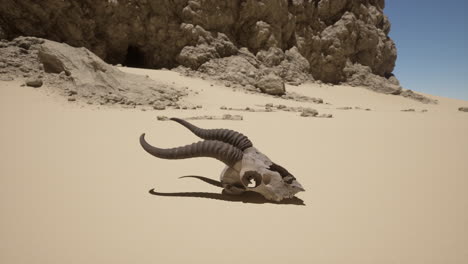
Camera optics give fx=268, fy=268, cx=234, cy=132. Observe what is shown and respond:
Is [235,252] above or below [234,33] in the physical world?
below

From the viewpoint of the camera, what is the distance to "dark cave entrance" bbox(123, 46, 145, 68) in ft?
52.6

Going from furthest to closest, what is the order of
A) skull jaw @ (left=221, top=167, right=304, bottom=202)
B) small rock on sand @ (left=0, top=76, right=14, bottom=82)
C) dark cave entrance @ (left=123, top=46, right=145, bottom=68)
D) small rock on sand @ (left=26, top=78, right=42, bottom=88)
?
dark cave entrance @ (left=123, top=46, right=145, bottom=68) < small rock on sand @ (left=0, top=76, right=14, bottom=82) < small rock on sand @ (left=26, top=78, right=42, bottom=88) < skull jaw @ (left=221, top=167, right=304, bottom=202)

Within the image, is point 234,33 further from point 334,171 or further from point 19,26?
point 334,171

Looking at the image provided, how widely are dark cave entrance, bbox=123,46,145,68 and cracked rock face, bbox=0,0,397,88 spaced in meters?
0.06

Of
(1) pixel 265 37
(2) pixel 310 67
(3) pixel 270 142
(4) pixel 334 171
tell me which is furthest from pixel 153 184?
(2) pixel 310 67

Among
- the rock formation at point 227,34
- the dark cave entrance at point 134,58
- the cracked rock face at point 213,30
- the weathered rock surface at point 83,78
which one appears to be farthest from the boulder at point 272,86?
the dark cave entrance at point 134,58

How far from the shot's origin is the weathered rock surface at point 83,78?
22.5 feet

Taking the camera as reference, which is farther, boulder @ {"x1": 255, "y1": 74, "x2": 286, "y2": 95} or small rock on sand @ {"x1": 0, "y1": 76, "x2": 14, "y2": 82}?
boulder @ {"x1": 255, "y1": 74, "x2": 286, "y2": 95}

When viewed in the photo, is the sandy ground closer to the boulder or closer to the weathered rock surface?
the weathered rock surface

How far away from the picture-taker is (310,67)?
1892 cm

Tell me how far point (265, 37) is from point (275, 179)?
15954mm

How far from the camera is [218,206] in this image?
2000mm

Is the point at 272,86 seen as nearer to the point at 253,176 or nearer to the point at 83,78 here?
the point at 83,78

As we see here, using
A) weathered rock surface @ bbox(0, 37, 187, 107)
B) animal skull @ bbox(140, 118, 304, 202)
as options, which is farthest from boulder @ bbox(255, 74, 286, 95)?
animal skull @ bbox(140, 118, 304, 202)
